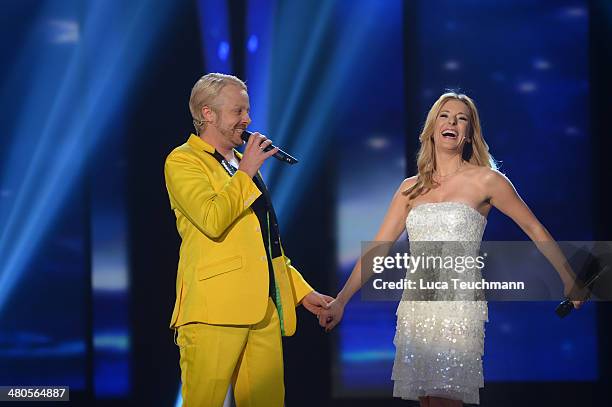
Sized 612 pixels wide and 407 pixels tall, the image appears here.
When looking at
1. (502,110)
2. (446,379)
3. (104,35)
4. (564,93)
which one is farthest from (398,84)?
(446,379)

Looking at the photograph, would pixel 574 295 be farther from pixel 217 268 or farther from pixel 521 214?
pixel 217 268

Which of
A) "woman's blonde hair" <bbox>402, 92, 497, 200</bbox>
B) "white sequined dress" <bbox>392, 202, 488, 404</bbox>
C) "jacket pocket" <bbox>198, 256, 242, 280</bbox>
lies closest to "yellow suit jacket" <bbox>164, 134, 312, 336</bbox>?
"jacket pocket" <bbox>198, 256, 242, 280</bbox>

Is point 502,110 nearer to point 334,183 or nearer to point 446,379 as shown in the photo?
point 334,183

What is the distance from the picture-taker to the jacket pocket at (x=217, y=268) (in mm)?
3047

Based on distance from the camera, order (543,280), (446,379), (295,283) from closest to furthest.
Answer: (446,379) < (295,283) < (543,280)

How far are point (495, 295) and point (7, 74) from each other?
2727mm

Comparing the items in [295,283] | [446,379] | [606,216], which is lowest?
[446,379]

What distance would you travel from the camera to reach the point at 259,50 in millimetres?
4660

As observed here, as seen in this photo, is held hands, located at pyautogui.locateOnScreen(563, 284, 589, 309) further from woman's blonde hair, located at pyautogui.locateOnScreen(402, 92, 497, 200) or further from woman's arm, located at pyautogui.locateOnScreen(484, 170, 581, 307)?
woman's blonde hair, located at pyautogui.locateOnScreen(402, 92, 497, 200)

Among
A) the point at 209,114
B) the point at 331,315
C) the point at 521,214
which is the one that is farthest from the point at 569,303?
the point at 209,114

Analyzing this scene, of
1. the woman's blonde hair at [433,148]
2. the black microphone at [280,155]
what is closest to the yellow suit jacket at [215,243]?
the black microphone at [280,155]

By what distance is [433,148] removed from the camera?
11.3 ft

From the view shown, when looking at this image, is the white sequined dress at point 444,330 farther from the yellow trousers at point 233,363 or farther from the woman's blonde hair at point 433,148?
the yellow trousers at point 233,363

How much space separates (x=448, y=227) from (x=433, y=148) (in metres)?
0.33
